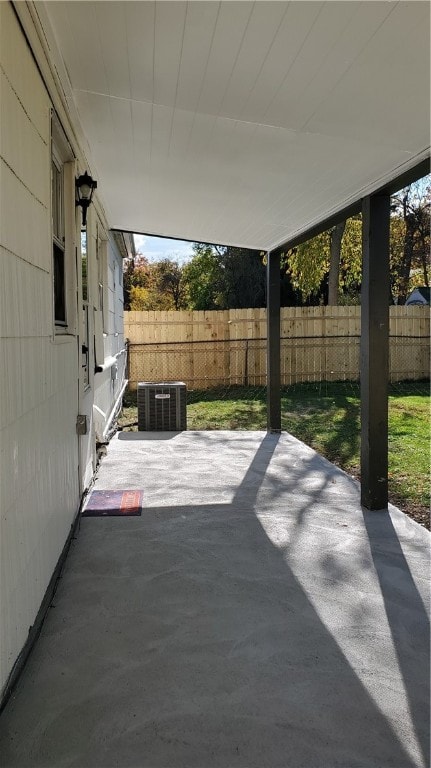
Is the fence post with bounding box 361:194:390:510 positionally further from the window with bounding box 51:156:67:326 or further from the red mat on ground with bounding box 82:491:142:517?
the window with bounding box 51:156:67:326

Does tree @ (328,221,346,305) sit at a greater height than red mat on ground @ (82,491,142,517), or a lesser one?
greater

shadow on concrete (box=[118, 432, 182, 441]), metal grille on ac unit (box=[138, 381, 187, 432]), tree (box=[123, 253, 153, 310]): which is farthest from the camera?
tree (box=[123, 253, 153, 310])

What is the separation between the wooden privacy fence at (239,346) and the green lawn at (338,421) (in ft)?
1.92

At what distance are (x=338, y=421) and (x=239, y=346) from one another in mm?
4961

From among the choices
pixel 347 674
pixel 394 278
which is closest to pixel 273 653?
pixel 347 674

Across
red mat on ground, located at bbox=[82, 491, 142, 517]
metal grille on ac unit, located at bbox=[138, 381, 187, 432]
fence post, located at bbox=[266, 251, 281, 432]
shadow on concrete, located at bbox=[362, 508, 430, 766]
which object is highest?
fence post, located at bbox=[266, 251, 281, 432]

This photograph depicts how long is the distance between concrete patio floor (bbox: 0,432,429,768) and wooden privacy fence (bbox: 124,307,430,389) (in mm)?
9022

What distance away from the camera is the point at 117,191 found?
5562mm

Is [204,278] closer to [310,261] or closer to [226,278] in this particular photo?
[226,278]

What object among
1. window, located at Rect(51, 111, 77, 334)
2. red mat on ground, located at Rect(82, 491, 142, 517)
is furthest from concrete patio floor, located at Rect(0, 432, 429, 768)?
window, located at Rect(51, 111, 77, 334)

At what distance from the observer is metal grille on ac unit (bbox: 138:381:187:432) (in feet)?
25.7

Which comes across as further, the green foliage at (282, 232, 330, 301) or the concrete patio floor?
the green foliage at (282, 232, 330, 301)

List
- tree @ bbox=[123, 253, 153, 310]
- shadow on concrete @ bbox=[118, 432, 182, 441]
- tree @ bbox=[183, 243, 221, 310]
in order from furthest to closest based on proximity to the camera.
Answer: tree @ bbox=[123, 253, 153, 310] < tree @ bbox=[183, 243, 221, 310] < shadow on concrete @ bbox=[118, 432, 182, 441]

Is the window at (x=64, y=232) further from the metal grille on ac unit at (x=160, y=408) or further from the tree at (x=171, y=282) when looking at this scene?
the tree at (x=171, y=282)
